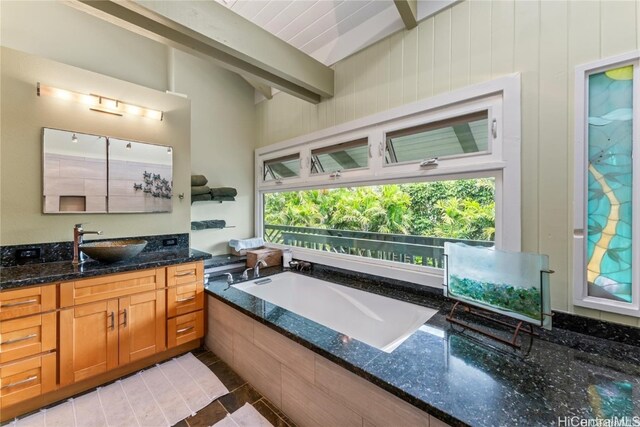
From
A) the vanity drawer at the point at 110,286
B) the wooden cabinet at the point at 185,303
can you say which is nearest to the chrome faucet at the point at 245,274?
the wooden cabinet at the point at 185,303

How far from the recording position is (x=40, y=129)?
2098 millimetres

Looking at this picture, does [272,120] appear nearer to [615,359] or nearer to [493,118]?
[493,118]

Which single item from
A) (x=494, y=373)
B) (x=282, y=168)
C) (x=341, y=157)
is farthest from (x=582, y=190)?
(x=282, y=168)

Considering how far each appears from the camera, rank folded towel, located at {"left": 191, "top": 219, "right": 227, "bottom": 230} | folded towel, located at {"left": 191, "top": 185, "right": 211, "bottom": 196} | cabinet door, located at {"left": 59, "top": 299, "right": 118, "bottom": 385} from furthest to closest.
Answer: folded towel, located at {"left": 191, "top": 219, "right": 227, "bottom": 230}
folded towel, located at {"left": 191, "top": 185, "right": 211, "bottom": 196}
cabinet door, located at {"left": 59, "top": 299, "right": 118, "bottom": 385}

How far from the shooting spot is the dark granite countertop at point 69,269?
1.67m

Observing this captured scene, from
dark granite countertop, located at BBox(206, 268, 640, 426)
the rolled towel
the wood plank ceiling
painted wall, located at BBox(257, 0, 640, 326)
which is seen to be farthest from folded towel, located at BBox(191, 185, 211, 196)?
painted wall, located at BBox(257, 0, 640, 326)

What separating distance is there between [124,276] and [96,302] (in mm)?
234

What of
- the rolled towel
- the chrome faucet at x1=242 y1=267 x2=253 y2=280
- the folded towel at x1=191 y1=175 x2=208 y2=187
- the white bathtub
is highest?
the folded towel at x1=191 y1=175 x2=208 y2=187

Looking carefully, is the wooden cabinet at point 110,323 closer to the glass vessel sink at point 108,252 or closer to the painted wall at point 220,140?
the glass vessel sink at point 108,252

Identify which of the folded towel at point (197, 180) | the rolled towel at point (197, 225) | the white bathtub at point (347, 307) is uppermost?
the folded towel at point (197, 180)

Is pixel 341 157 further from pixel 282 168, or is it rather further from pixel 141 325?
pixel 141 325

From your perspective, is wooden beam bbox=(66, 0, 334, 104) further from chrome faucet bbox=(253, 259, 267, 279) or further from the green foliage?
the green foliage

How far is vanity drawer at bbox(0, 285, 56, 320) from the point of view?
160 cm

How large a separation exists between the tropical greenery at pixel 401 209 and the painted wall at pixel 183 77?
Answer: 689 millimetres
